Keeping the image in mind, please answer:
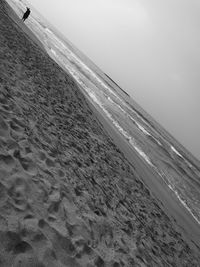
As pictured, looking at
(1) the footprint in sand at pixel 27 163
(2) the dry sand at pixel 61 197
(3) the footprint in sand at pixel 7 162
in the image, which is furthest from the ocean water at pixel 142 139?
(3) the footprint in sand at pixel 7 162

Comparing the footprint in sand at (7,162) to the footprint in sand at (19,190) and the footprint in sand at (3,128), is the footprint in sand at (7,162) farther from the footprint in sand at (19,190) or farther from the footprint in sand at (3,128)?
the footprint in sand at (3,128)

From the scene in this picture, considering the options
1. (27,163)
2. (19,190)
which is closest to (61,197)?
(27,163)

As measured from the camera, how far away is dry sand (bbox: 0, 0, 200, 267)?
556 centimetres

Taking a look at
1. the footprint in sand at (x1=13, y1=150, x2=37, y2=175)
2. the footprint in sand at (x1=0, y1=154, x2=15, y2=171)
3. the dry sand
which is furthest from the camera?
the footprint in sand at (x1=13, y1=150, x2=37, y2=175)

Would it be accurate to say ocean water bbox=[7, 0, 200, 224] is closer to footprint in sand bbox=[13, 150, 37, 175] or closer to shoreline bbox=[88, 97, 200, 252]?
shoreline bbox=[88, 97, 200, 252]

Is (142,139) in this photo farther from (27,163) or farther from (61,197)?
(27,163)

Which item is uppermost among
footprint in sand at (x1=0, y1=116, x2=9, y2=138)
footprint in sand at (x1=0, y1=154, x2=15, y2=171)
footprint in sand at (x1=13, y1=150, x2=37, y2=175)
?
footprint in sand at (x1=0, y1=116, x2=9, y2=138)

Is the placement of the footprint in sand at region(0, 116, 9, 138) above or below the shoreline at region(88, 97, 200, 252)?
above

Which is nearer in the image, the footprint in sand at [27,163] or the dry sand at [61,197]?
the dry sand at [61,197]

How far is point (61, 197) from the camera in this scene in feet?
24.0

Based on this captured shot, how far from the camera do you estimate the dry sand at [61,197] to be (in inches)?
219

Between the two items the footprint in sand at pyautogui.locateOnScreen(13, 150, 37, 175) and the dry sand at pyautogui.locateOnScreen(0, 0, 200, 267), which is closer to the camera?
the dry sand at pyautogui.locateOnScreen(0, 0, 200, 267)

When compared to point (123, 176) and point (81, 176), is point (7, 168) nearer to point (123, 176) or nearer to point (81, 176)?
point (81, 176)

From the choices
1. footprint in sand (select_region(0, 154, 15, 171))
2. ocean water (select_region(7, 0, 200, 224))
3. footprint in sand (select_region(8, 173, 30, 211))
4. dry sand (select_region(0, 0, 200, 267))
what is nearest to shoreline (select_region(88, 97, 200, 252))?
ocean water (select_region(7, 0, 200, 224))
